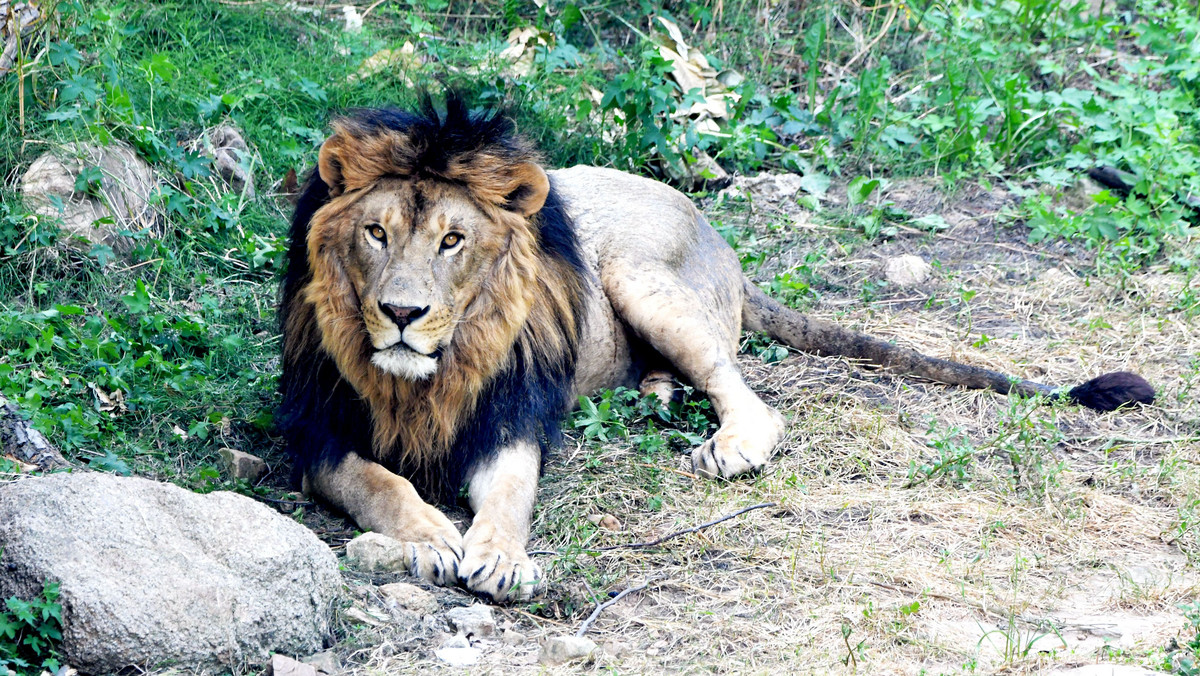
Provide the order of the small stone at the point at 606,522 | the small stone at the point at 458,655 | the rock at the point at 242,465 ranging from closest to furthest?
the small stone at the point at 458,655, the small stone at the point at 606,522, the rock at the point at 242,465

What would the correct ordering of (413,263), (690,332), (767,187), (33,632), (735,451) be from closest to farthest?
(33,632) < (413,263) < (735,451) < (690,332) < (767,187)

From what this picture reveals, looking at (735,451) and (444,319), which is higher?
(444,319)

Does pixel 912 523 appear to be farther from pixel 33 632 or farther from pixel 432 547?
pixel 33 632

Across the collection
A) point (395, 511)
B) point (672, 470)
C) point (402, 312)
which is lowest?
point (672, 470)

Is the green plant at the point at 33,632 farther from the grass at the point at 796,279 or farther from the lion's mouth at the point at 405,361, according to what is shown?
the lion's mouth at the point at 405,361

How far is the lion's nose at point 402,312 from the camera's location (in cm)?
363

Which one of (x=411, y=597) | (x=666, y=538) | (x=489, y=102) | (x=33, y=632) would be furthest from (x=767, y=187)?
(x=33, y=632)

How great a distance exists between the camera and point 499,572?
140 inches

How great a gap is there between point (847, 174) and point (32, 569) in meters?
5.33

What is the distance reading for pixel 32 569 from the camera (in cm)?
286

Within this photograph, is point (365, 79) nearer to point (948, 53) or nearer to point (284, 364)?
point (284, 364)

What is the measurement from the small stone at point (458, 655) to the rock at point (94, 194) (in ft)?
9.79

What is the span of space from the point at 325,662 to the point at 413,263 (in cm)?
A: 121

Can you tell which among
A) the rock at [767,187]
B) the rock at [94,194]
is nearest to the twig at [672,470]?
the rock at [94,194]
